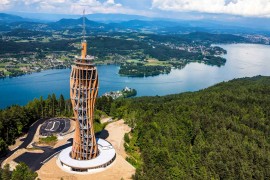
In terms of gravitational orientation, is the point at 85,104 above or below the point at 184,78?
above

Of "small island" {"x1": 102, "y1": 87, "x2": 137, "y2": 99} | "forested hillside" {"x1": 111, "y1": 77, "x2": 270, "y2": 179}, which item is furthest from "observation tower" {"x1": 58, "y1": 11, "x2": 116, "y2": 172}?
"small island" {"x1": 102, "y1": 87, "x2": 137, "y2": 99}

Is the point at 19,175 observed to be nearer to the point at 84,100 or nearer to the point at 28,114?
the point at 84,100

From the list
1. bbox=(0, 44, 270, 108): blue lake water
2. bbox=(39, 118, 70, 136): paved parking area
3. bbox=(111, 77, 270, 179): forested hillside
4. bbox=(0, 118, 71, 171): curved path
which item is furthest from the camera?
bbox=(0, 44, 270, 108): blue lake water

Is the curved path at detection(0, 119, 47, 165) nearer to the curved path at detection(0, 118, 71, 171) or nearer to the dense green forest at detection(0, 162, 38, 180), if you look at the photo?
the curved path at detection(0, 118, 71, 171)

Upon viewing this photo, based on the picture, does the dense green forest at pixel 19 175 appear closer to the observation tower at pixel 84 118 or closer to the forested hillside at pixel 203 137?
the observation tower at pixel 84 118

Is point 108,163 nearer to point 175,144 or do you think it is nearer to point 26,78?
point 175,144

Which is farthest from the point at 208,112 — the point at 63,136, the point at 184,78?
the point at 184,78
